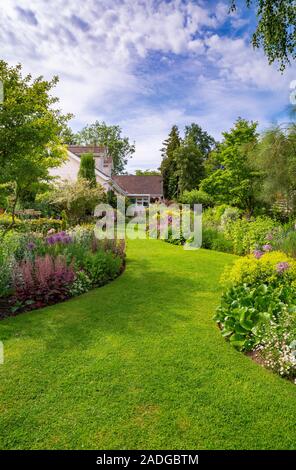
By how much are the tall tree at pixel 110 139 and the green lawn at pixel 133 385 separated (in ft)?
151

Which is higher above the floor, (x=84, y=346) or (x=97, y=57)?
(x=97, y=57)

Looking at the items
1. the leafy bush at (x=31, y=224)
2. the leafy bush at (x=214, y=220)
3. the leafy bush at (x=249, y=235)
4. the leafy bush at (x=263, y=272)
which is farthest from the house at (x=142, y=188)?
the leafy bush at (x=263, y=272)

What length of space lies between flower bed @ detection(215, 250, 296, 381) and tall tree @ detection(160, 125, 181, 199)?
3213cm

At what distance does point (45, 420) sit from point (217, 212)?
43.3 feet

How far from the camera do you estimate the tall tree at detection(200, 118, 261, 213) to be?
1608 cm

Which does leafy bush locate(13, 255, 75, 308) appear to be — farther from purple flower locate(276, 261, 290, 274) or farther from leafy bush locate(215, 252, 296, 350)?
purple flower locate(276, 261, 290, 274)

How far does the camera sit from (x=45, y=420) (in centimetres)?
269

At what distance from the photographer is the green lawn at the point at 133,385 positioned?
2.54m

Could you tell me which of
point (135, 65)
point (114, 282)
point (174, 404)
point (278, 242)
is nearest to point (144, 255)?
point (114, 282)

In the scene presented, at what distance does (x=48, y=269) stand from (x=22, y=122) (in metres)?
3.41

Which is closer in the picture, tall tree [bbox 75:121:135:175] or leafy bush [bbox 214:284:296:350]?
leafy bush [bbox 214:284:296:350]

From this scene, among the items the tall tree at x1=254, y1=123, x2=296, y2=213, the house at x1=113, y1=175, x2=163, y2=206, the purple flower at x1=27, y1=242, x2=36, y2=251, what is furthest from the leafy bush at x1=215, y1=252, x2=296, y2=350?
the house at x1=113, y1=175, x2=163, y2=206

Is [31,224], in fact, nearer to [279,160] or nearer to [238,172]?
[279,160]
